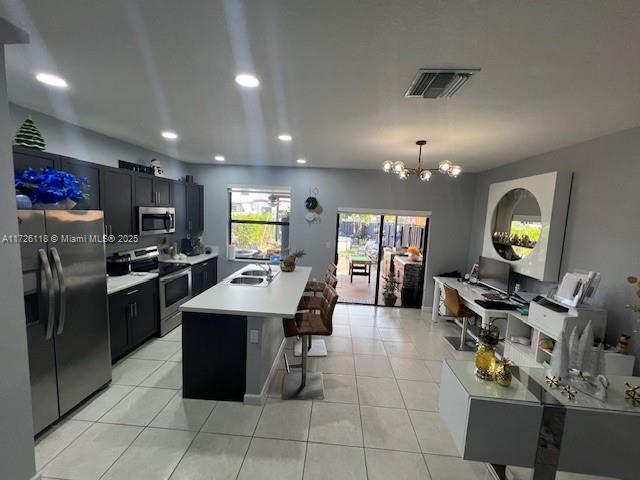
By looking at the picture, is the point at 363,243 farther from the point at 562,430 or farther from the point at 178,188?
the point at 562,430

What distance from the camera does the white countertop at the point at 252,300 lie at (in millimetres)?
2408

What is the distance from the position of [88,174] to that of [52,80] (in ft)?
3.78

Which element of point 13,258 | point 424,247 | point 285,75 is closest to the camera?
point 13,258

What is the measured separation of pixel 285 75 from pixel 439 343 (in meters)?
4.00

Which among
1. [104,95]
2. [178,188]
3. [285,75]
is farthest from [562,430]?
[178,188]

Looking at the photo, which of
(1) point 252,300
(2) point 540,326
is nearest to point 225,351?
(1) point 252,300

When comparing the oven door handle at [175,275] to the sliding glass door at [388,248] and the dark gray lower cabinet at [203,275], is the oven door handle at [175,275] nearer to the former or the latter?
the dark gray lower cabinet at [203,275]

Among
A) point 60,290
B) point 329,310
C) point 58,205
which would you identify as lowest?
point 329,310

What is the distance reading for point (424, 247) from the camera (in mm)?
5422

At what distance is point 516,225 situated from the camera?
12.7 ft

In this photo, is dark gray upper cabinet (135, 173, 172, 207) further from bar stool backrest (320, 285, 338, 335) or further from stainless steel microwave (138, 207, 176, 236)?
bar stool backrest (320, 285, 338, 335)

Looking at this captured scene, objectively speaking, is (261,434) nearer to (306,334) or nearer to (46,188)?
(306,334)

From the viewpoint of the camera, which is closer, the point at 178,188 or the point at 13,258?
the point at 13,258

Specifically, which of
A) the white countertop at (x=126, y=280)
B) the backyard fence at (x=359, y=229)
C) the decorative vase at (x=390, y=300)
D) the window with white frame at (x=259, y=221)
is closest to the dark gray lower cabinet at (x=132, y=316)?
the white countertop at (x=126, y=280)
